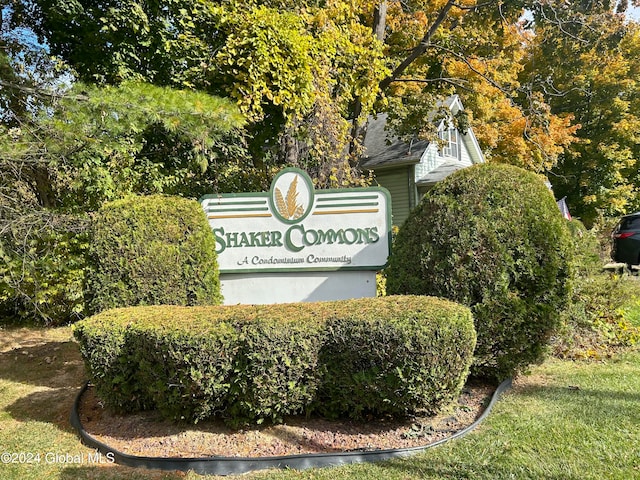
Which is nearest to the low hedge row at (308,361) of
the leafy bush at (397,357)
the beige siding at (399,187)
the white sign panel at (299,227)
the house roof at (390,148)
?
the leafy bush at (397,357)

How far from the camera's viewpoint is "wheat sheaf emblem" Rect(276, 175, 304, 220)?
5.02 meters

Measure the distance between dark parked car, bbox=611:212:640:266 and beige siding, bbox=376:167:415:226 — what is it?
650 centimetres

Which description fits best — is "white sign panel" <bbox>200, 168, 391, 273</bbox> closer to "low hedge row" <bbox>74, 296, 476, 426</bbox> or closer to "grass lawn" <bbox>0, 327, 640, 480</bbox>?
"low hedge row" <bbox>74, 296, 476, 426</bbox>

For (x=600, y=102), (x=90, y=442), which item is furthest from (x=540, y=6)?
(x=600, y=102)

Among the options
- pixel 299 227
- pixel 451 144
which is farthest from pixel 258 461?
pixel 451 144

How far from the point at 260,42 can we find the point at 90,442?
558 cm

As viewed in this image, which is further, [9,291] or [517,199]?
[9,291]

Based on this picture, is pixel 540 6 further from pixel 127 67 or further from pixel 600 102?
pixel 600 102

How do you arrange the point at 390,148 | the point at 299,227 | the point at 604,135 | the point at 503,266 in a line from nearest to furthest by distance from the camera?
the point at 503,266 < the point at 299,227 < the point at 390,148 < the point at 604,135

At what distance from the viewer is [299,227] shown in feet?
16.4

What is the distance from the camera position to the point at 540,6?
9375 mm

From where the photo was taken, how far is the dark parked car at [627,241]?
11.6 m

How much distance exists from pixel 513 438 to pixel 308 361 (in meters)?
1.53

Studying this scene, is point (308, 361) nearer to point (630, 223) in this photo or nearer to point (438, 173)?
point (630, 223)
